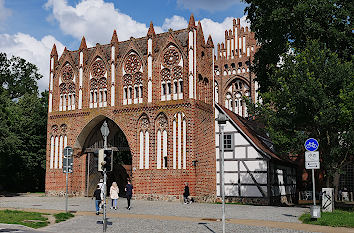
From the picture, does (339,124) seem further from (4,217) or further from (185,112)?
(4,217)

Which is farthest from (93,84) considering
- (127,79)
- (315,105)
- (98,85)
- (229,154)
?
(315,105)

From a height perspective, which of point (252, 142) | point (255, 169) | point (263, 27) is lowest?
point (255, 169)

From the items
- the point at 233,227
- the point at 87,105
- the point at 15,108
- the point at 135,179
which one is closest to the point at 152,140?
the point at 135,179

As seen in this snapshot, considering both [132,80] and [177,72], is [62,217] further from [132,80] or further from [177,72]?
[132,80]

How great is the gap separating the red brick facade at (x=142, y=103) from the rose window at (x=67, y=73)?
64mm

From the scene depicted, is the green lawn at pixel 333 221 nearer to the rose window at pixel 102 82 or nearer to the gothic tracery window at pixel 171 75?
the gothic tracery window at pixel 171 75

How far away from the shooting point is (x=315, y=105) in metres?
21.7

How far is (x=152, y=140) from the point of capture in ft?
102

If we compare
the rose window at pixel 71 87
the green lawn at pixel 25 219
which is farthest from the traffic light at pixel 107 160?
the rose window at pixel 71 87

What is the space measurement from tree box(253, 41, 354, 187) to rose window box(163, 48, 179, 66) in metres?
9.45

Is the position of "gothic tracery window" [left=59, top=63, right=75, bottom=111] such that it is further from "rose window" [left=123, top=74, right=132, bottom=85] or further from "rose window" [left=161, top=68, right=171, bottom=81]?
"rose window" [left=161, top=68, right=171, bottom=81]

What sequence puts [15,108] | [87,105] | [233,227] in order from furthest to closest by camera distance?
[15,108] → [87,105] → [233,227]

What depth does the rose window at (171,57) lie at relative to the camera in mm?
31641

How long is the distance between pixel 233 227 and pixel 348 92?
10417mm
